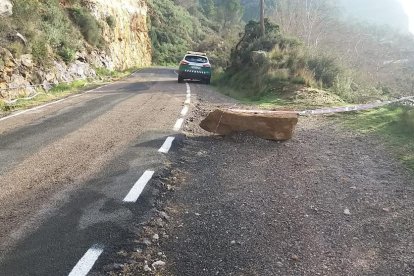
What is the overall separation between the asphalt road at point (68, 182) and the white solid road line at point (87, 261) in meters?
0.05

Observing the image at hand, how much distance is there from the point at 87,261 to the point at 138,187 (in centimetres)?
176

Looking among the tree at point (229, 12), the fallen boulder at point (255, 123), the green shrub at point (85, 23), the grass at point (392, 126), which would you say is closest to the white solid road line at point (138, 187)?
the fallen boulder at point (255, 123)

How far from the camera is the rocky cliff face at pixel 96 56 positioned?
47.8 ft

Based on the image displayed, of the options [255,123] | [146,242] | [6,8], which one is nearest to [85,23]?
[6,8]

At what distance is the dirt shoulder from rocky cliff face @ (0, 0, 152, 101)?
980cm

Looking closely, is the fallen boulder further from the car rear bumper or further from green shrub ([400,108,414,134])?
the car rear bumper

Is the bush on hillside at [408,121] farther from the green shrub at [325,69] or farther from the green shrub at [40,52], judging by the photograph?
the green shrub at [40,52]

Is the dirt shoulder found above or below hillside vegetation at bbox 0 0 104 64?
below

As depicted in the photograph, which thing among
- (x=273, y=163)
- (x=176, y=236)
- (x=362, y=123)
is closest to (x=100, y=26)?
(x=362, y=123)

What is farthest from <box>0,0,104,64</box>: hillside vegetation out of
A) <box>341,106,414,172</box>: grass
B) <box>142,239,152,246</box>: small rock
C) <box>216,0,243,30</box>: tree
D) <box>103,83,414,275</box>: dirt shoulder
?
<box>216,0,243,30</box>: tree

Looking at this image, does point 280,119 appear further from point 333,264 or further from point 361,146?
point 333,264

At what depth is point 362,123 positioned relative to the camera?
9859 millimetres

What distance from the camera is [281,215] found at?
4.50 m

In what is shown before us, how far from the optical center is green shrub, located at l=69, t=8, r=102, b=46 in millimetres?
27156
